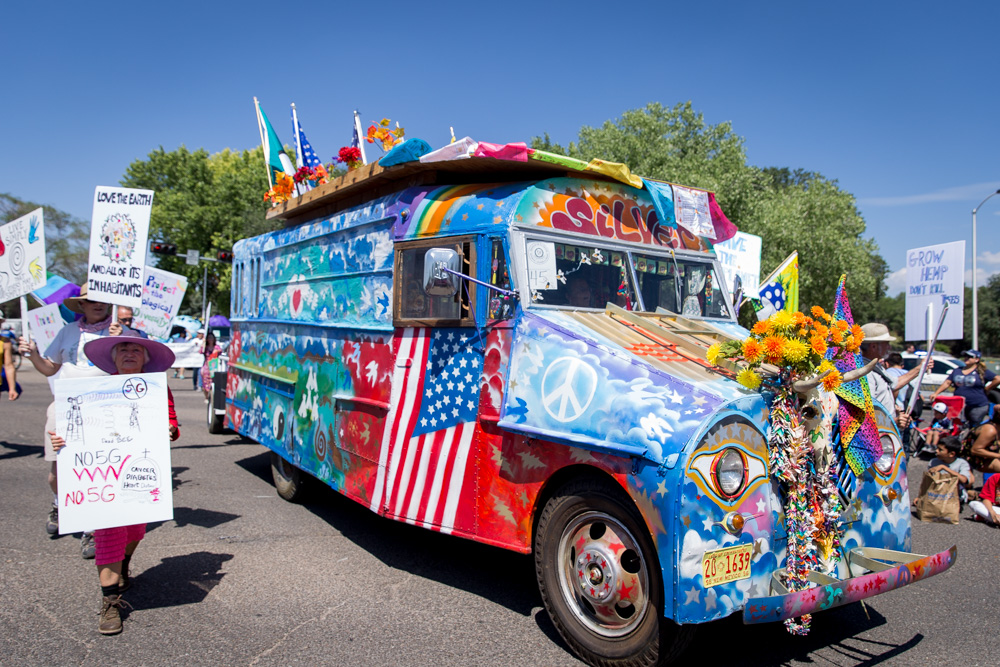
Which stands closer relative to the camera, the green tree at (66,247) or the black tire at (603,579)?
the black tire at (603,579)

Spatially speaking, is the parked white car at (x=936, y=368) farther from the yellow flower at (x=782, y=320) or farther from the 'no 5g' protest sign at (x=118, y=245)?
the 'no 5g' protest sign at (x=118, y=245)

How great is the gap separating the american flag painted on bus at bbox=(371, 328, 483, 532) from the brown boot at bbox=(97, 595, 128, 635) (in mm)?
1742

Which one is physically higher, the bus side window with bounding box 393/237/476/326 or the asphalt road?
the bus side window with bounding box 393/237/476/326

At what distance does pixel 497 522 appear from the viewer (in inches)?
168

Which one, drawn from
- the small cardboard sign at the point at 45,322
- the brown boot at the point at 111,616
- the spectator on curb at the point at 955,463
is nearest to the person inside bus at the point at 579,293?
the brown boot at the point at 111,616

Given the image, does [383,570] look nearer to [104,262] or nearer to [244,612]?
[244,612]

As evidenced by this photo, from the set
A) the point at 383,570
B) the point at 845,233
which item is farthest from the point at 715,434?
the point at 845,233

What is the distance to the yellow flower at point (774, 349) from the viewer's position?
360 centimetres

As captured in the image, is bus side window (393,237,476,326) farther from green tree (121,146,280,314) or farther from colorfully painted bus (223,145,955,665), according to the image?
green tree (121,146,280,314)

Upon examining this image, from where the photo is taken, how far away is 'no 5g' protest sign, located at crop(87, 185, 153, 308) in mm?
5324

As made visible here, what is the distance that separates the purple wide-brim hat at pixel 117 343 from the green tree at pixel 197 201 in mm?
34804

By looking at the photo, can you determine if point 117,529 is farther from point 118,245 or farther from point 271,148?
point 271,148

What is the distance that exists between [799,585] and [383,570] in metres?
2.96

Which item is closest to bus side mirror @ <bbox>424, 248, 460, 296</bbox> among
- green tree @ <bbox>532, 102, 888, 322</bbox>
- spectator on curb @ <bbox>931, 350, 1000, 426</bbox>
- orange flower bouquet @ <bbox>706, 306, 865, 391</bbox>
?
orange flower bouquet @ <bbox>706, 306, 865, 391</bbox>
